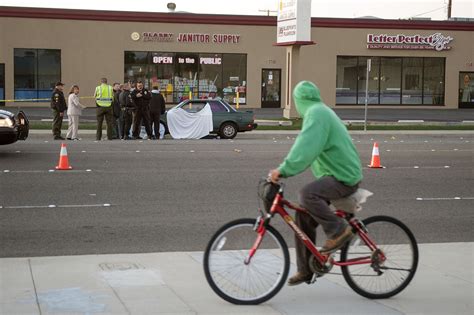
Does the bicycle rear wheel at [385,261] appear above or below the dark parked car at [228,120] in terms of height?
below

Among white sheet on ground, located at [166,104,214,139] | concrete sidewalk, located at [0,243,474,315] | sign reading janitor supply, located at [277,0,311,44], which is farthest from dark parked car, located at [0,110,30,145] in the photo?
sign reading janitor supply, located at [277,0,311,44]

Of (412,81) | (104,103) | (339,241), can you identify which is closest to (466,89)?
(412,81)

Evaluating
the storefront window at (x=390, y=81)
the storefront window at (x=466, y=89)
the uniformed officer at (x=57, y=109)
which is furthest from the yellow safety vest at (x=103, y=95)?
the storefront window at (x=466, y=89)

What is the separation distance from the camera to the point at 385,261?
20.9ft

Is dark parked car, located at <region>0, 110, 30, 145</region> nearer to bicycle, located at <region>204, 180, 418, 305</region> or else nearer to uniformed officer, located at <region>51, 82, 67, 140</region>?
uniformed officer, located at <region>51, 82, 67, 140</region>

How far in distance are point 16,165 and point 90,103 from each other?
28.7 meters

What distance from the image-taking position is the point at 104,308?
5938mm

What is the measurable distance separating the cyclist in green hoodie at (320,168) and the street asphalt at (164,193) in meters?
2.69

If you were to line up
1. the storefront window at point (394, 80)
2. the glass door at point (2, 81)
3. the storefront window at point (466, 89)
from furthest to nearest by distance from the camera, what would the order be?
the storefront window at point (466, 89), the storefront window at point (394, 80), the glass door at point (2, 81)

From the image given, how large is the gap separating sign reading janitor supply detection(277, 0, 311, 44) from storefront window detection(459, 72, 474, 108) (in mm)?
17741

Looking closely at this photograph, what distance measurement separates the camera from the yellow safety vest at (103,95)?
76.4 ft

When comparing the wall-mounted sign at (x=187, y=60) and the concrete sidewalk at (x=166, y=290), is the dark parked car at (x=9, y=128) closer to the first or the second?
the concrete sidewalk at (x=166, y=290)

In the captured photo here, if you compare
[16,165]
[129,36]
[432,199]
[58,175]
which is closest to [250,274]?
[432,199]

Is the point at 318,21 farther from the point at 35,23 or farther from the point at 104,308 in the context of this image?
the point at 104,308
